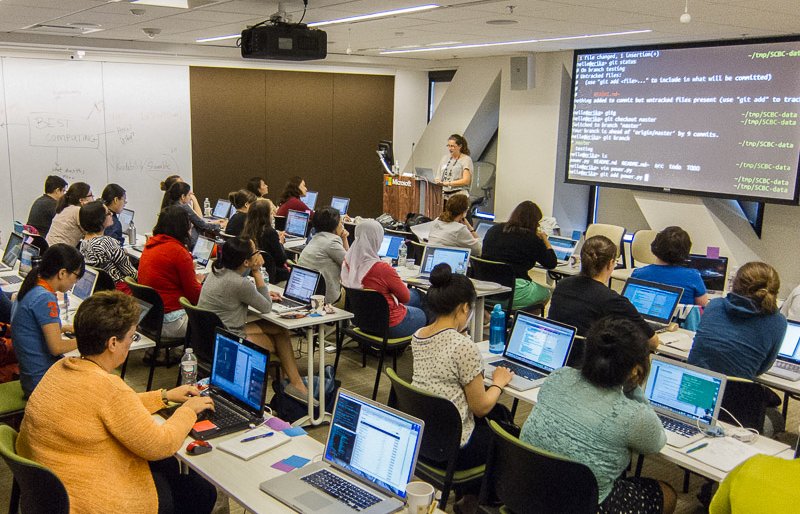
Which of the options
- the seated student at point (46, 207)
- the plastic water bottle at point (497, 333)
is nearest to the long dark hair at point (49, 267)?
the plastic water bottle at point (497, 333)

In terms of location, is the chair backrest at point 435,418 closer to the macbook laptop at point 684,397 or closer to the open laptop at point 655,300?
the macbook laptop at point 684,397

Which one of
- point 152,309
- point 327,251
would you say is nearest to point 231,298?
point 152,309

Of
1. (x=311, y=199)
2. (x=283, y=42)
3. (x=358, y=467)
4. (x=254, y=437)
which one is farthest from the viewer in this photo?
(x=311, y=199)

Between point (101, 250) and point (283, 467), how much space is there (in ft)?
12.0

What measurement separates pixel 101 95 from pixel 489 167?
5.79 meters

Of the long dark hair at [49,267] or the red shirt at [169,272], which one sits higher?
the long dark hair at [49,267]

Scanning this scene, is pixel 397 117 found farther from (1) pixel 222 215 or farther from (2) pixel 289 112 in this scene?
(1) pixel 222 215

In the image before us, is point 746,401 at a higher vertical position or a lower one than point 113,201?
lower

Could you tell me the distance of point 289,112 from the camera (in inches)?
460

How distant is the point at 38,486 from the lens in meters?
2.41

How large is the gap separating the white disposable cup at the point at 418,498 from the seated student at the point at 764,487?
985 millimetres

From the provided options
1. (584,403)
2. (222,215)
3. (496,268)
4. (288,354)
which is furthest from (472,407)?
(222,215)

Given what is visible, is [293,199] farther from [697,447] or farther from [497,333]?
[697,447]

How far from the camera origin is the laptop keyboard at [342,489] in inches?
97.5
